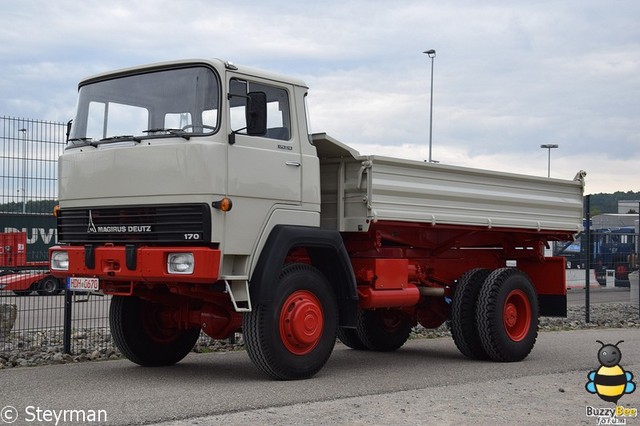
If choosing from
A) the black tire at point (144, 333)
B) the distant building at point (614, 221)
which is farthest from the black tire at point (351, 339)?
the distant building at point (614, 221)

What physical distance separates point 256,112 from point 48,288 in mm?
4213

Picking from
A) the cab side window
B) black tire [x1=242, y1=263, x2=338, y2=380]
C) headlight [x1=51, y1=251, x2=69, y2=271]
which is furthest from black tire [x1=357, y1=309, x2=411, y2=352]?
headlight [x1=51, y1=251, x2=69, y2=271]

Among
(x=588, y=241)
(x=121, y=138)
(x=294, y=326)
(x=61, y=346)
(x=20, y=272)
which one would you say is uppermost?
(x=121, y=138)

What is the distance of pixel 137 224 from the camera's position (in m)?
8.53

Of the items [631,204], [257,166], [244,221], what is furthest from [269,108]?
[631,204]

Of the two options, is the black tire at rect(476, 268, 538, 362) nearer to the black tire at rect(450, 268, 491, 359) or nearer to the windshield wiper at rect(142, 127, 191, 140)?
the black tire at rect(450, 268, 491, 359)

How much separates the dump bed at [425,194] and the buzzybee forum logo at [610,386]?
258 centimetres

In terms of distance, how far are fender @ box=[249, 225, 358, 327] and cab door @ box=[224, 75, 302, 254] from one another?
199mm

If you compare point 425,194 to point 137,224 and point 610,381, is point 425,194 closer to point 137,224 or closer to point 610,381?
point 610,381

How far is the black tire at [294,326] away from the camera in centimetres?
848

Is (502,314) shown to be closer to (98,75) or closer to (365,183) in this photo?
(365,183)

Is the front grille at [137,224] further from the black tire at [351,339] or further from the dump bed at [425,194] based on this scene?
the black tire at [351,339]

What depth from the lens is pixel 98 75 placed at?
369 inches

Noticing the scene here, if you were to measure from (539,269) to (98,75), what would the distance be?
6.51m
